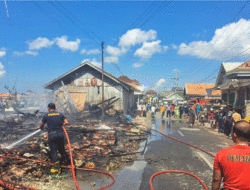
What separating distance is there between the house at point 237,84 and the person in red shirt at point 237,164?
9691 millimetres

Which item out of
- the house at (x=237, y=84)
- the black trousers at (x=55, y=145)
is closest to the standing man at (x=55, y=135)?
the black trousers at (x=55, y=145)

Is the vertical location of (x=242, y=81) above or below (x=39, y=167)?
above

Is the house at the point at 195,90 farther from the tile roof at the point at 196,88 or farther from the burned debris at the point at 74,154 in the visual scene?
the burned debris at the point at 74,154

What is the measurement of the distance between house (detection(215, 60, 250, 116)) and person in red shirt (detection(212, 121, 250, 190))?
31.8 ft

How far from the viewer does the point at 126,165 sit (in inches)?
236

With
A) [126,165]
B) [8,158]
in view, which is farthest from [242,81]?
[8,158]

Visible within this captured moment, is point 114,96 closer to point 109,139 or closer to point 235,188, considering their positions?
point 109,139

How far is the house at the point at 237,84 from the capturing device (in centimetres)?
1064

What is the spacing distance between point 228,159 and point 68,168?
4.52 m

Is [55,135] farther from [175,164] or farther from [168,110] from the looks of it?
[168,110]

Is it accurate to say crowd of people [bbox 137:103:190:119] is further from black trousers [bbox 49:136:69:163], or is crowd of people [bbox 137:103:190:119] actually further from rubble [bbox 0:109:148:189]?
black trousers [bbox 49:136:69:163]

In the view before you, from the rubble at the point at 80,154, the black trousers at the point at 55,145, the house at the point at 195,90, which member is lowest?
the rubble at the point at 80,154

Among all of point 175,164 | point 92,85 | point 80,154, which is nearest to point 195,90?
point 92,85

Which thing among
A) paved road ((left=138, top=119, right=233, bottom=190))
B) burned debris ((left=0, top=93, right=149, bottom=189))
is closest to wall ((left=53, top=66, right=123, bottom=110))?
burned debris ((left=0, top=93, right=149, bottom=189))
